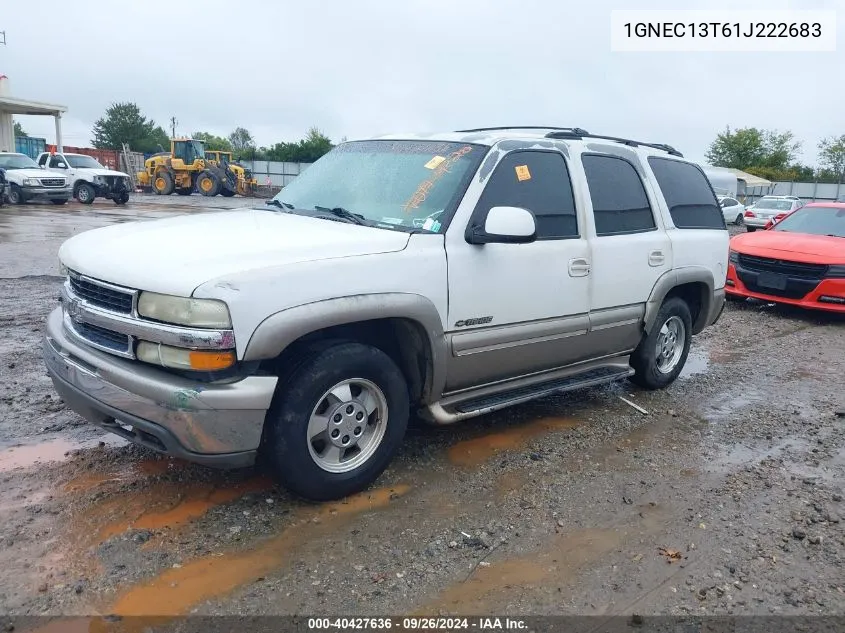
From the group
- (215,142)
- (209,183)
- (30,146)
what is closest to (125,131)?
(215,142)

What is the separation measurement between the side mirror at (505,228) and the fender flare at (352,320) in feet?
1.62

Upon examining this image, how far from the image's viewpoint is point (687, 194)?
19.0 ft

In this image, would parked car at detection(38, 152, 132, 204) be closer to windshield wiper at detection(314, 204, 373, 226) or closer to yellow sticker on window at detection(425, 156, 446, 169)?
windshield wiper at detection(314, 204, 373, 226)

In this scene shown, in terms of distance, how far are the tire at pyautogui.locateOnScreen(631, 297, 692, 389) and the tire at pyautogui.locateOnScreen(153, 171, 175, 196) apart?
30.7 meters

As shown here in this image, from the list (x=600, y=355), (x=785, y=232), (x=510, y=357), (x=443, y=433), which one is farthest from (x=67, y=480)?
(x=785, y=232)

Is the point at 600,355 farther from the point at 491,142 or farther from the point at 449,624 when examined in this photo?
the point at 449,624

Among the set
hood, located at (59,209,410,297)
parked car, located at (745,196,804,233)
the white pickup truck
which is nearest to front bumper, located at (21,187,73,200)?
the white pickup truck

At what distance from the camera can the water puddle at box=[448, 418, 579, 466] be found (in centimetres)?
430

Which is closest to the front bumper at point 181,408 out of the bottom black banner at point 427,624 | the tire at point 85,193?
the bottom black banner at point 427,624

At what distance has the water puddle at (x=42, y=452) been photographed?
3906 mm

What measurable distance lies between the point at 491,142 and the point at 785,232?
781 centimetres

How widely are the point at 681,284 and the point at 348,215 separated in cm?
294

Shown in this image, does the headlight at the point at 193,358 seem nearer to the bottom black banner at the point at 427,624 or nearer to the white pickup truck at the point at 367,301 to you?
the white pickup truck at the point at 367,301

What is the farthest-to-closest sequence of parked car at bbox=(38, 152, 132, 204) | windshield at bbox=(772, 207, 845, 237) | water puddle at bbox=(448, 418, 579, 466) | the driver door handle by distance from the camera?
parked car at bbox=(38, 152, 132, 204) < windshield at bbox=(772, 207, 845, 237) < the driver door handle < water puddle at bbox=(448, 418, 579, 466)
